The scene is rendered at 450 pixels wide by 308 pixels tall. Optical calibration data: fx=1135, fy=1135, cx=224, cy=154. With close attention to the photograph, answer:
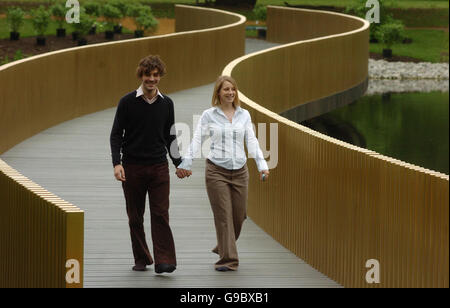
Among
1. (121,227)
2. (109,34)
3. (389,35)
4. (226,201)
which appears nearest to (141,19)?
(109,34)

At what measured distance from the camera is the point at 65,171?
49.7 feet

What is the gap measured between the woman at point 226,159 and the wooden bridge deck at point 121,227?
383 millimetres

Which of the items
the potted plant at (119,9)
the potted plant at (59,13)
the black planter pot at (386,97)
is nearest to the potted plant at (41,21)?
the potted plant at (59,13)

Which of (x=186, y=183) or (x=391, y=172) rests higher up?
(x=391, y=172)

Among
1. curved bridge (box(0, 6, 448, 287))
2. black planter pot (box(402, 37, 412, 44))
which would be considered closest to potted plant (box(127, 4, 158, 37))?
black planter pot (box(402, 37, 412, 44))

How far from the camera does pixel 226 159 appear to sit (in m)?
9.70

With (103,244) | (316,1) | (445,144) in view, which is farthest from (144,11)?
(103,244)

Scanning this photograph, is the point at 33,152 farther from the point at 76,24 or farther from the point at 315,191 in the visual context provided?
the point at 76,24

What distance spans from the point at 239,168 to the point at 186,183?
4.99m

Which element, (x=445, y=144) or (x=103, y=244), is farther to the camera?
(x=445, y=144)

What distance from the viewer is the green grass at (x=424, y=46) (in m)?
60.5

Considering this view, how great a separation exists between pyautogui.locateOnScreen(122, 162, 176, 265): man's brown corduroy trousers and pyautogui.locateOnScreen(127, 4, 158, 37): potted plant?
3813 centimetres

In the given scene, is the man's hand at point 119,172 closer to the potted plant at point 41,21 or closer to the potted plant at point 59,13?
the potted plant at point 41,21

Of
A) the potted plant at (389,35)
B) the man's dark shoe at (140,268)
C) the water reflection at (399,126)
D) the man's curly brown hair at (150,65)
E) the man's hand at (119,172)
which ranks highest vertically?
the man's curly brown hair at (150,65)
